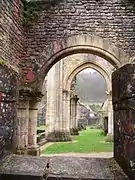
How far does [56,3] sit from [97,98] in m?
41.6

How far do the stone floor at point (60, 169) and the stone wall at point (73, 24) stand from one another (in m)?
6.32

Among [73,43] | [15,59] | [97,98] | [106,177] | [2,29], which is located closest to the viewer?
[106,177]

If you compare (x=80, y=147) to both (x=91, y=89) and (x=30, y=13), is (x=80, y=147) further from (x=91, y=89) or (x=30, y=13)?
(x=91, y=89)

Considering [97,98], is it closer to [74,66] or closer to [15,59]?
[74,66]

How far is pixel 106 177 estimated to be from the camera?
2.38 meters

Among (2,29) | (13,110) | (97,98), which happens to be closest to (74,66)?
(2,29)

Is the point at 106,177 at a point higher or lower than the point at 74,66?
lower

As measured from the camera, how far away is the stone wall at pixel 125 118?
7.49ft

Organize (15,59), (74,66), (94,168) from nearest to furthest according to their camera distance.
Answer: (94,168), (15,59), (74,66)

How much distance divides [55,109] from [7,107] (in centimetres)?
1430

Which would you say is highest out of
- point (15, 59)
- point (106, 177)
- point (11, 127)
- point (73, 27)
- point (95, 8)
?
point (95, 8)

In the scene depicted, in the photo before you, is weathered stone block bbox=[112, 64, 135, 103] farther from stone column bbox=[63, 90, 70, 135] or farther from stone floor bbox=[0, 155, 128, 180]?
stone column bbox=[63, 90, 70, 135]

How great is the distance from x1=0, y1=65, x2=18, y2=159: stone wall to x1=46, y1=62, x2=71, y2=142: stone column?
44.2ft

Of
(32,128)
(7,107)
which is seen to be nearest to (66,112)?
(32,128)
